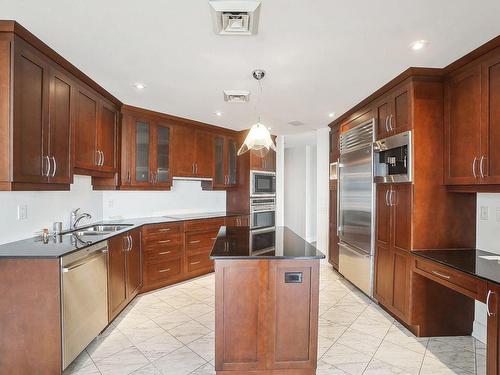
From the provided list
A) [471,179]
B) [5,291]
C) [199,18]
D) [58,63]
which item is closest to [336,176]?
[471,179]

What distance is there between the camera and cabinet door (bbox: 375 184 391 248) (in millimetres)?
3049

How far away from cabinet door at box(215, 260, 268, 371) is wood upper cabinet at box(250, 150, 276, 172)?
3196 millimetres

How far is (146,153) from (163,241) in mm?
1245

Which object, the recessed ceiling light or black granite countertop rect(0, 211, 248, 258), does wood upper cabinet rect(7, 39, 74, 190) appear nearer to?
black granite countertop rect(0, 211, 248, 258)

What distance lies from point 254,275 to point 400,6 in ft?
6.32

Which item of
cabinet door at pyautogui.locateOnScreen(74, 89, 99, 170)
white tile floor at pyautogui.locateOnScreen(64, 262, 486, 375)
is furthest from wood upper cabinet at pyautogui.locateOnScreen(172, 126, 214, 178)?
white tile floor at pyautogui.locateOnScreen(64, 262, 486, 375)

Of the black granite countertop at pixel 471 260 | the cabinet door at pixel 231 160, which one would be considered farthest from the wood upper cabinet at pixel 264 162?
the black granite countertop at pixel 471 260

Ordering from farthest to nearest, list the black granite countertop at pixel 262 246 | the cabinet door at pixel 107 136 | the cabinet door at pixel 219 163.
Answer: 1. the cabinet door at pixel 219 163
2. the cabinet door at pixel 107 136
3. the black granite countertop at pixel 262 246

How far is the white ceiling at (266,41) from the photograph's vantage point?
5.69 ft

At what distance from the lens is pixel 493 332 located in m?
1.68

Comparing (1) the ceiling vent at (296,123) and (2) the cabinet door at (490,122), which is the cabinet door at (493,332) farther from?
(1) the ceiling vent at (296,123)

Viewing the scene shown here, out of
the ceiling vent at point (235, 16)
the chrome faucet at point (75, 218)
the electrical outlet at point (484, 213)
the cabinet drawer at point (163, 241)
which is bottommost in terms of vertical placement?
the cabinet drawer at point (163, 241)

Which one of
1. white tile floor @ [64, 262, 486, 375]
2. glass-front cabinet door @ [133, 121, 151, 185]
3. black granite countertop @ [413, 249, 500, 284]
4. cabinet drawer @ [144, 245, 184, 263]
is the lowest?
white tile floor @ [64, 262, 486, 375]

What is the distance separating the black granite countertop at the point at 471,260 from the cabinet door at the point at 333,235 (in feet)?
6.45
